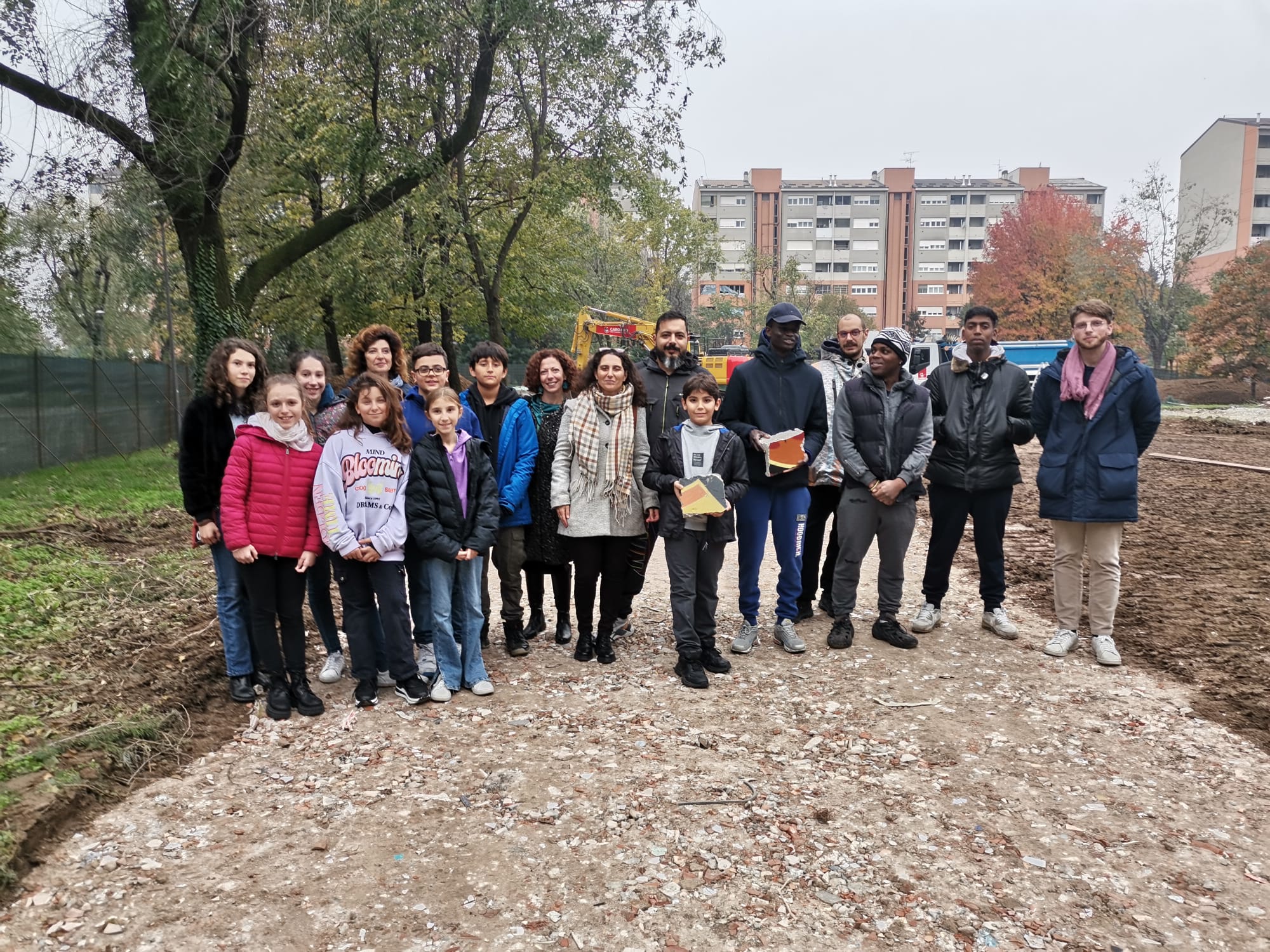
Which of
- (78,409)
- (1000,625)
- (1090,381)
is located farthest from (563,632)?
(78,409)

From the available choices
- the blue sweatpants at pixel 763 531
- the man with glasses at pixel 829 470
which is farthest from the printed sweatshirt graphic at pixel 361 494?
the man with glasses at pixel 829 470

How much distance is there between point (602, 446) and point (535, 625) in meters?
1.43

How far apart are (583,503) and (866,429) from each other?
1.86 meters

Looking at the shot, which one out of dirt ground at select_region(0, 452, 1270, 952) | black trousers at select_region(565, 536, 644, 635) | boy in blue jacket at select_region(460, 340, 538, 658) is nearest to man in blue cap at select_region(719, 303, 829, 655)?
dirt ground at select_region(0, 452, 1270, 952)

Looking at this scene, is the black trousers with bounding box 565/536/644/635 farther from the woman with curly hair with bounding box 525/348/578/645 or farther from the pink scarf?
the pink scarf

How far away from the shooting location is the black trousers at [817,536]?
574 centimetres

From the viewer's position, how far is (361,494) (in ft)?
14.2

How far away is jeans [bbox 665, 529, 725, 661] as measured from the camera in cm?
487

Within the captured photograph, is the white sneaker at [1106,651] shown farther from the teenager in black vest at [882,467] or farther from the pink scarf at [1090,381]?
the pink scarf at [1090,381]

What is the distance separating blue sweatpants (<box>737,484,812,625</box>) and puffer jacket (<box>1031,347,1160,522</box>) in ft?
4.81

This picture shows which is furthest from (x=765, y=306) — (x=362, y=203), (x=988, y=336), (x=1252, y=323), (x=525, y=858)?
(x=525, y=858)

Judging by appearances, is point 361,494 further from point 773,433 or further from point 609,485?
point 773,433

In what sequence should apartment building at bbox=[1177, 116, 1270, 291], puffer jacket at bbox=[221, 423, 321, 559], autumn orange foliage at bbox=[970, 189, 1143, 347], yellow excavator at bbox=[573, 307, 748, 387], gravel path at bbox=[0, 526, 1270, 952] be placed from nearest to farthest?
1. gravel path at bbox=[0, 526, 1270, 952]
2. puffer jacket at bbox=[221, 423, 321, 559]
3. yellow excavator at bbox=[573, 307, 748, 387]
4. autumn orange foliage at bbox=[970, 189, 1143, 347]
5. apartment building at bbox=[1177, 116, 1270, 291]

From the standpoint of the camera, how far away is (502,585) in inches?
210
